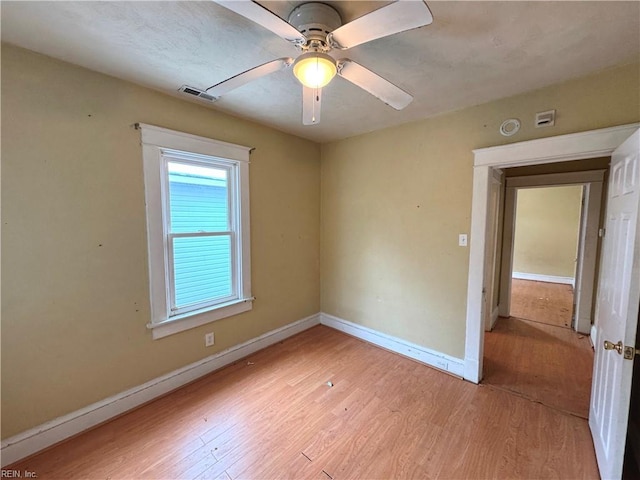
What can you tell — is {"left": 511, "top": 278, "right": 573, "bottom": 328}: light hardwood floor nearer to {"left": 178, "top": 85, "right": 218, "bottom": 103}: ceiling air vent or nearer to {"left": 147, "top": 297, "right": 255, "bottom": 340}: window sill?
{"left": 147, "top": 297, "right": 255, "bottom": 340}: window sill

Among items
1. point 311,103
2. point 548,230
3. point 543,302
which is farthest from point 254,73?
point 548,230

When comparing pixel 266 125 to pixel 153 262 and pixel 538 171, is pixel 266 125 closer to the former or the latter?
pixel 153 262

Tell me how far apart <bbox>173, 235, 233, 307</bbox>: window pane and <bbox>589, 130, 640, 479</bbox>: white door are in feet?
9.16

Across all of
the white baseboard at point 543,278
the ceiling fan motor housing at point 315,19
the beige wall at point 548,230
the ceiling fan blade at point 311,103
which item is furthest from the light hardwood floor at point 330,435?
the white baseboard at point 543,278

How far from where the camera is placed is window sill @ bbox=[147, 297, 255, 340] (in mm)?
2193

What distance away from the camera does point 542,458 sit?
1636mm

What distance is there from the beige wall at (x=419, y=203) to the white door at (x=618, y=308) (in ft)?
1.72

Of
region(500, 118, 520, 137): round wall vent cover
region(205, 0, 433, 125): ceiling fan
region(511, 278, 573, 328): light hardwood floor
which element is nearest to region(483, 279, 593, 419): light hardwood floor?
region(511, 278, 573, 328): light hardwood floor

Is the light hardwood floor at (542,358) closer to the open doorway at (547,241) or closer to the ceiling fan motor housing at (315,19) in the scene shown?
the open doorway at (547,241)

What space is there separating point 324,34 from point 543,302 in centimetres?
561

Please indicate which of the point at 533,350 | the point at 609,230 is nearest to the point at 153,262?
the point at 609,230

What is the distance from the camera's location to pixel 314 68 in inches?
49.2

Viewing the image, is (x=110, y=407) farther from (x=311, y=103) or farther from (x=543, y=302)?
(x=543, y=302)

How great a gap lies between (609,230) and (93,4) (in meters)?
3.16
